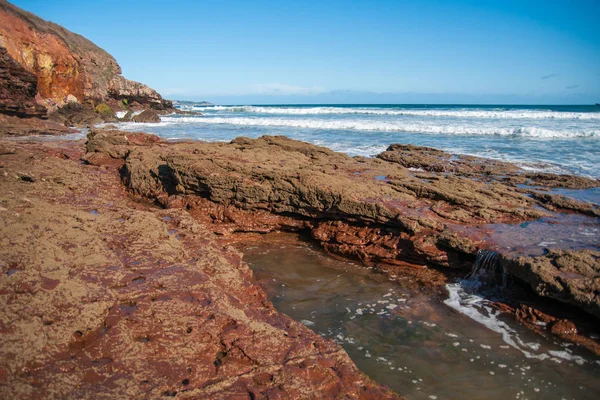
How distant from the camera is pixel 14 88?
16.2 metres

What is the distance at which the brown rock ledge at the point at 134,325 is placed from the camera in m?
2.06

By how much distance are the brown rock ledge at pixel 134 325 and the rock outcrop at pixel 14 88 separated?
1612cm

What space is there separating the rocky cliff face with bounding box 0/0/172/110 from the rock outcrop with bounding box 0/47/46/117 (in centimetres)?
396

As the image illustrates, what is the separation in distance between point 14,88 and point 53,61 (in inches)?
332

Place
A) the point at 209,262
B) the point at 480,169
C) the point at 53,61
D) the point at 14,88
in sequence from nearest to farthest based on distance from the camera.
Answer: the point at 209,262 < the point at 480,169 < the point at 14,88 < the point at 53,61

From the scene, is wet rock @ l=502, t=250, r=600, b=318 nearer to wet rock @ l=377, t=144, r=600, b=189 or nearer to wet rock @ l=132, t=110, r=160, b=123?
wet rock @ l=377, t=144, r=600, b=189

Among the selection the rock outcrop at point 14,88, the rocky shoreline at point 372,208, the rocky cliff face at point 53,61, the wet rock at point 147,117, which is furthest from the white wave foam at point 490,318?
the wet rock at point 147,117

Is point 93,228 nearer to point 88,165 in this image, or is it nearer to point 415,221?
point 415,221

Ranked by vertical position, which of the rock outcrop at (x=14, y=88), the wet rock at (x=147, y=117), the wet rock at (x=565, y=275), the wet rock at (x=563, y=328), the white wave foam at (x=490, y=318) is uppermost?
the rock outcrop at (x=14, y=88)

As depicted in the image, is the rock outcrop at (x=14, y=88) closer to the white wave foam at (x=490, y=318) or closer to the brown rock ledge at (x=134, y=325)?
the brown rock ledge at (x=134, y=325)

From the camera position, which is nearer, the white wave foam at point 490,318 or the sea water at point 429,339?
the sea water at point 429,339

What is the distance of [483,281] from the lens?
453 centimetres

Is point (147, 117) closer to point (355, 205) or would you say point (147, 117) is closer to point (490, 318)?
point (355, 205)

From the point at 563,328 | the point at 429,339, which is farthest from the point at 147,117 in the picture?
the point at 563,328
